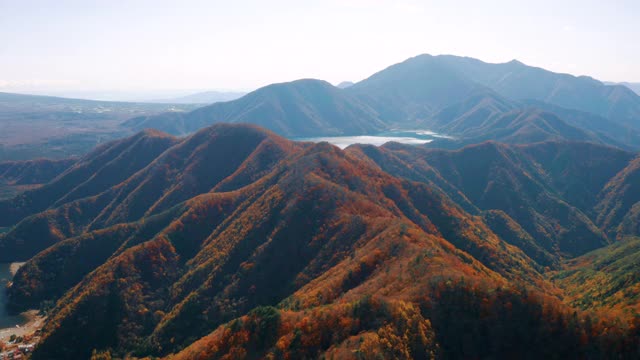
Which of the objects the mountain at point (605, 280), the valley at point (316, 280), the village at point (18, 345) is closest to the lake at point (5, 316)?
the valley at point (316, 280)

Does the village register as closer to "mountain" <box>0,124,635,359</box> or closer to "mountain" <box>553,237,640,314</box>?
"mountain" <box>0,124,635,359</box>

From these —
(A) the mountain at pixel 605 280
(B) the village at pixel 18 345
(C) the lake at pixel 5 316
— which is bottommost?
(C) the lake at pixel 5 316

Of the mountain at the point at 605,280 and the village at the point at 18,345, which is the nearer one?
the mountain at the point at 605,280

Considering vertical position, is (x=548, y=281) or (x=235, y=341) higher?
(x=235, y=341)

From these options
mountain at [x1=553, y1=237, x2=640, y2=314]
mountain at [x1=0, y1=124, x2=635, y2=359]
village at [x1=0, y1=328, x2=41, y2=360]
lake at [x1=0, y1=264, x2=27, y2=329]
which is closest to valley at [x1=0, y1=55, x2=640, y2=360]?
mountain at [x1=0, y1=124, x2=635, y2=359]

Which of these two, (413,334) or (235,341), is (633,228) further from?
(235,341)

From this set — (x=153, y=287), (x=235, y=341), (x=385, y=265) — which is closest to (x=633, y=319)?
(x=385, y=265)

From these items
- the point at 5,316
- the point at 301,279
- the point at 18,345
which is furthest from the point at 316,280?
the point at 5,316

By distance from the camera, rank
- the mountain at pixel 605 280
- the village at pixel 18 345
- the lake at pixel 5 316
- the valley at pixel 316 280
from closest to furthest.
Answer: the valley at pixel 316 280, the mountain at pixel 605 280, the village at pixel 18 345, the lake at pixel 5 316

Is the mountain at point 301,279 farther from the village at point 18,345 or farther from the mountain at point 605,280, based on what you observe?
the mountain at point 605,280
